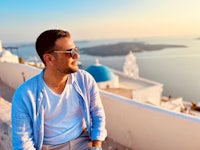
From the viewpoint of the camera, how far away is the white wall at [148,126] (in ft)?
8.27

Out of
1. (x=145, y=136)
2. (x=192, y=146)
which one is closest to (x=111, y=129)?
(x=145, y=136)

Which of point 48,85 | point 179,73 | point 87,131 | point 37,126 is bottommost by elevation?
point 179,73

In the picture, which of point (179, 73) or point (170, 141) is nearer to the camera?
point (170, 141)

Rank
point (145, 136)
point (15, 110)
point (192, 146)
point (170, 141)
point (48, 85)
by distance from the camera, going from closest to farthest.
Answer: point (15, 110) < point (48, 85) < point (192, 146) < point (170, 141) < point (145, 136)

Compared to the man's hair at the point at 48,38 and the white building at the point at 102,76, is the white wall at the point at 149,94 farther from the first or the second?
the man's hair at the point at 48,38

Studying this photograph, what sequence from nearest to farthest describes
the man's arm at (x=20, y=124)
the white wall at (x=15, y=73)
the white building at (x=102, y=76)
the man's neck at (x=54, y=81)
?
the man's arm at (x=20, y=124)
the man's neck at (x=54, y=81)
the white wall at (x=15, y=73)
the white building at (x=102, y=76)

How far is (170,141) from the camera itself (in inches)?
107

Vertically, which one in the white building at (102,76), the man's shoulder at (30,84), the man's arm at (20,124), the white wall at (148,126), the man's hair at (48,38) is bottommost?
the white building at (102,76)

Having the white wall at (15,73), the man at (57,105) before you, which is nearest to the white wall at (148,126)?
the man at (57,105)

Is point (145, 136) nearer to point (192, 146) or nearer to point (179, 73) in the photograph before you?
point (192, 146)

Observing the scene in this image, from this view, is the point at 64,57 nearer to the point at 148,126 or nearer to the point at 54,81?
the point at 54,81

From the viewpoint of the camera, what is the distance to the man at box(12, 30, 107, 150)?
1399 millimetres

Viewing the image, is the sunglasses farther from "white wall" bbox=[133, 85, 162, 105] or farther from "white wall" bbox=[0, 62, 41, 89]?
"white wall" bbox=[133, 85, 162, 105]

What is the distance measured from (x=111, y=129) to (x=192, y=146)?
1.21 meters
